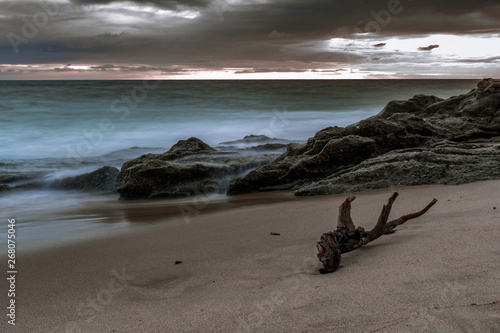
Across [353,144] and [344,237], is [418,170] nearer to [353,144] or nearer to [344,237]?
[353,144]

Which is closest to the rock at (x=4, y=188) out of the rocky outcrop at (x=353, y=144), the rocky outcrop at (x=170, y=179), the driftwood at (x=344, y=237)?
the rocky outcrop at (x=170, y=179)

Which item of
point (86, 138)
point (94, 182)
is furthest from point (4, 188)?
point (86, 138)

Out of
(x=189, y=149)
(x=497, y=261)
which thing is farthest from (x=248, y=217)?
(x=189, y=149)

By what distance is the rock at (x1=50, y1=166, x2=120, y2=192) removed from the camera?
25.8 ft

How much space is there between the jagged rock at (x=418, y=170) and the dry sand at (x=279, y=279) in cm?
76

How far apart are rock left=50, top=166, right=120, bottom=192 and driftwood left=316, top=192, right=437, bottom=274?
5832 mm

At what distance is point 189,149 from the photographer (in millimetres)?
9000

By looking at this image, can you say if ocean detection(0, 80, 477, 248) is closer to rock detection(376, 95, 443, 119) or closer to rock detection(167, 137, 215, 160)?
rock detection(167, 137, 215, 160)

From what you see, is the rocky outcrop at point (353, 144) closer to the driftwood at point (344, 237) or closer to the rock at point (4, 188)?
the driftwood at point (344, 237)

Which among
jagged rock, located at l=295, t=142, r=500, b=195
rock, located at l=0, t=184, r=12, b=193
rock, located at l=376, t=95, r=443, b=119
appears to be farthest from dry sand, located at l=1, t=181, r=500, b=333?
rock, located at l=376, t=95, r=443, b=119

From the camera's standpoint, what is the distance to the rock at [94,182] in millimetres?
7855

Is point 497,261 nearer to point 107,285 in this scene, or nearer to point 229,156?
point 107,285

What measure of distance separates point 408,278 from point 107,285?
1932 millimetres

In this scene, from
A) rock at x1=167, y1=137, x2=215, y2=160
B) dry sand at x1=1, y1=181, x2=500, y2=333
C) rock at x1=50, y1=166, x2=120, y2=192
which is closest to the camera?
dry sand at x1=1, y1=181, x2=500, y2=333
